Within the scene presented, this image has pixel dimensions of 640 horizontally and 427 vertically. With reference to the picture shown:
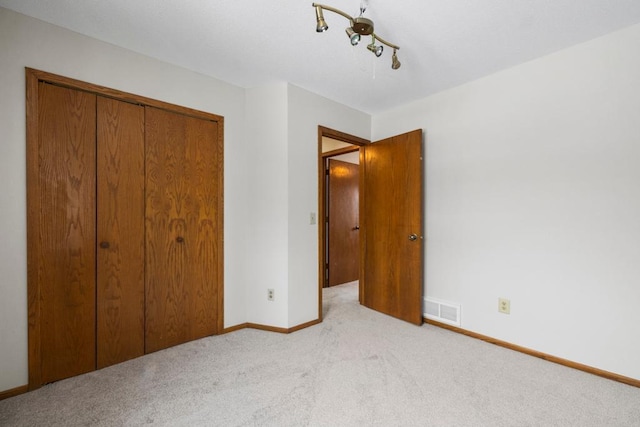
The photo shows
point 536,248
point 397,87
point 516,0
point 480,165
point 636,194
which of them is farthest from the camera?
point 397,87

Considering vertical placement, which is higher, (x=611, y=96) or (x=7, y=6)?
(x=7, y=6)

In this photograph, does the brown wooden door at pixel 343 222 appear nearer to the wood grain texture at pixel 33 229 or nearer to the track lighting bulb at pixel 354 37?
the track lighting bulb at pixel 354 37

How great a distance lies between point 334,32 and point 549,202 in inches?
80.8

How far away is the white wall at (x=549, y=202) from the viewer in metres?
1.88

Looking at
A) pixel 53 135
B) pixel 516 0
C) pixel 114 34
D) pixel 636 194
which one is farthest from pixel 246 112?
pixel 636 194

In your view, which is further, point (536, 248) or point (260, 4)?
point (536, 248)

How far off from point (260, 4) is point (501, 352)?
3.05 metres

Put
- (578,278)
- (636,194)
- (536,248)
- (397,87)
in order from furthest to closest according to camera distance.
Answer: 1. (397,87)
2. (536,248)
3. (578,278)
4. (636,194)

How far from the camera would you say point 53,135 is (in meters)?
1.85

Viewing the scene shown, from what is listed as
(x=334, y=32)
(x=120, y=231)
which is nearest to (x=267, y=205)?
(x=120, y=231)

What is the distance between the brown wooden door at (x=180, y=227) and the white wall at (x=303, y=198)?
71 cm

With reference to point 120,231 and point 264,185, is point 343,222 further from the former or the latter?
point 120,231

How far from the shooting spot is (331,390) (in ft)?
5.80

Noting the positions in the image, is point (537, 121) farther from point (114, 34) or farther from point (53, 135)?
point (53, 135)
